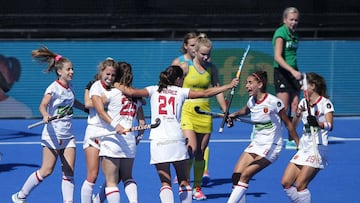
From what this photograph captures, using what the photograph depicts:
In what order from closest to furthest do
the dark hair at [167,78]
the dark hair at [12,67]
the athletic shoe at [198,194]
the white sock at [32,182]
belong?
the dark hair at [167,78] → the white sock at [32,182] → the athletic shoe at [198,194] → the dark hair at [12,67]

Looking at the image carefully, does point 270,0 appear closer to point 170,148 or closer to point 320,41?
point 320,41

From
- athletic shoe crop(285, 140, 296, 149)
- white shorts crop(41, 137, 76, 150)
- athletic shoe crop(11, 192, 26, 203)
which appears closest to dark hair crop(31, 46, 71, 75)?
white shorts crop(41, 137, 76, 150)

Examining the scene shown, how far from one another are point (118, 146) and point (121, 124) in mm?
221

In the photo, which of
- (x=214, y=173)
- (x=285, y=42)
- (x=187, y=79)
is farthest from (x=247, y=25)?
(x=187, y=79)

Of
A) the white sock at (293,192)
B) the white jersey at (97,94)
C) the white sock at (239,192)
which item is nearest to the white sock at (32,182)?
the white jersey at (97,94)

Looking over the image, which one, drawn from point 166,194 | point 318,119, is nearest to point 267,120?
point 318,119

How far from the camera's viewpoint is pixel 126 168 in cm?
802

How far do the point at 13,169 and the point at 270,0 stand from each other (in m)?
8.72

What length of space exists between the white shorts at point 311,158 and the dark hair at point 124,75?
1.85 meters

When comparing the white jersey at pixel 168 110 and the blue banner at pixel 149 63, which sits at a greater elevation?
the blue banner at pixel 149 63

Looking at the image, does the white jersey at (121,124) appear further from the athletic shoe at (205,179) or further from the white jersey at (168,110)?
the athletic shoe at (205,179)

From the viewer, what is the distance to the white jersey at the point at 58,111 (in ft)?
28.3

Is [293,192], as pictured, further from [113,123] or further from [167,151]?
[113,123]

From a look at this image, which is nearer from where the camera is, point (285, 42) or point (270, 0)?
point (285, 42)
